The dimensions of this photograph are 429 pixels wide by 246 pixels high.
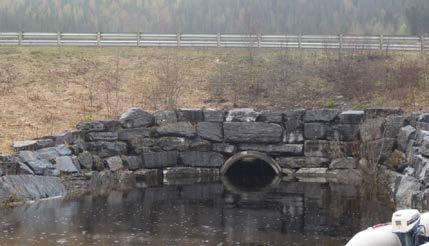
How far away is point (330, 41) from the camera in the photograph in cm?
3862

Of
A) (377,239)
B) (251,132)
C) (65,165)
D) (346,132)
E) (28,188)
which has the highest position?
(251,132)

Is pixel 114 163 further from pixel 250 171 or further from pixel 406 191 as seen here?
pixel 406 191

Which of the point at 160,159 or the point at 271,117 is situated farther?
the point at 271,117

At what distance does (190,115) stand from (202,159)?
69.0 inches

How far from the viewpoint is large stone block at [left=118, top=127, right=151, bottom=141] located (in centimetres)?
2636

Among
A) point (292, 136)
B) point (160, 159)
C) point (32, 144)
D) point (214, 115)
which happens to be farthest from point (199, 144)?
point (32, 144)

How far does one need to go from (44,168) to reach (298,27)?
1779 inches

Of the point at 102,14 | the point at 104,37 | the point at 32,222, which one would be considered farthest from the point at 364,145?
the point at 102,14

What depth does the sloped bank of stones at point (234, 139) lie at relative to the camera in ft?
85.5

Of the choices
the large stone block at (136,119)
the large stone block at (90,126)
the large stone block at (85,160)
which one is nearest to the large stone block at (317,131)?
the large stone block at (136,119)

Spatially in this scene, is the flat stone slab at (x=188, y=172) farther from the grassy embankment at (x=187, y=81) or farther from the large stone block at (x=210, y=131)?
the grassy embankment at (x=187, y=81)

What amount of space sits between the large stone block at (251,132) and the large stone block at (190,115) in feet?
3.30

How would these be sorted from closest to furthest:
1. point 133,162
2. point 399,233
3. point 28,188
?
1. point 399,233
2. point 28,188
3. point 133,162

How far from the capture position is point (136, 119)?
87.3 feet
